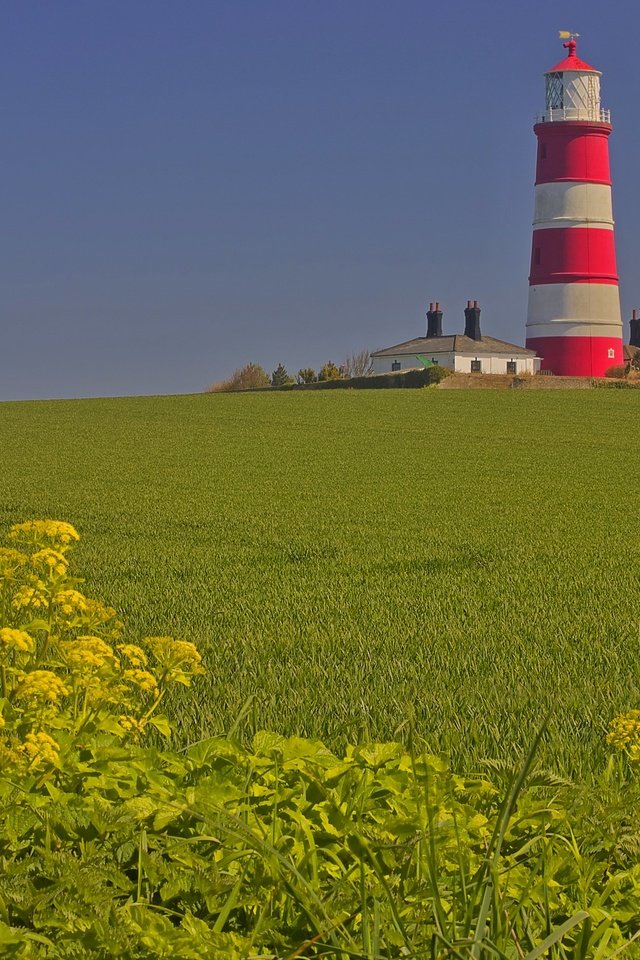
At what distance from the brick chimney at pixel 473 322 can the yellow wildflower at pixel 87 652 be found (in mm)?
63386

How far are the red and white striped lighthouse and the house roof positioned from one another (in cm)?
486

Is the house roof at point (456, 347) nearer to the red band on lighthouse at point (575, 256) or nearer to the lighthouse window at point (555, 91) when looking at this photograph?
the red band on lighthouse at point (575, 256)

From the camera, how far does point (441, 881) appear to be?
2338 mm

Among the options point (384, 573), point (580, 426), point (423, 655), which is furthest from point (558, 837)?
point (580, 426)

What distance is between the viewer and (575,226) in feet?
170

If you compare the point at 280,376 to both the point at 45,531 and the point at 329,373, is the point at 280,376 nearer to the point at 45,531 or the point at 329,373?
the point at 329,373

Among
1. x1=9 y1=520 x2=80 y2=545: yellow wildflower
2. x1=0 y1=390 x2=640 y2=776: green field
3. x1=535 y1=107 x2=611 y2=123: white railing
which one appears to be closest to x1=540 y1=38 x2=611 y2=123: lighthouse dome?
x1=535 y1=107 x2=611 y2=123: white railing

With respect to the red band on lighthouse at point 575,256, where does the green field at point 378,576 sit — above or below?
below

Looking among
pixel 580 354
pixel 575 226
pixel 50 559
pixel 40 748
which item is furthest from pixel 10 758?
pixel 580 354

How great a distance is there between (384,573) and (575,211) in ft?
157

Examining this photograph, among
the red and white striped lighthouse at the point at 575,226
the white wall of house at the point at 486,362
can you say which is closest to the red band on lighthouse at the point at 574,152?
the red and white striped lighthouse at the point at 575,226

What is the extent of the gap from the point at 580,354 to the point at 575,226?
634 cm

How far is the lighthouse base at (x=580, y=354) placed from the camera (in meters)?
53.6

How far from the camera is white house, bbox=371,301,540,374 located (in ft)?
200
